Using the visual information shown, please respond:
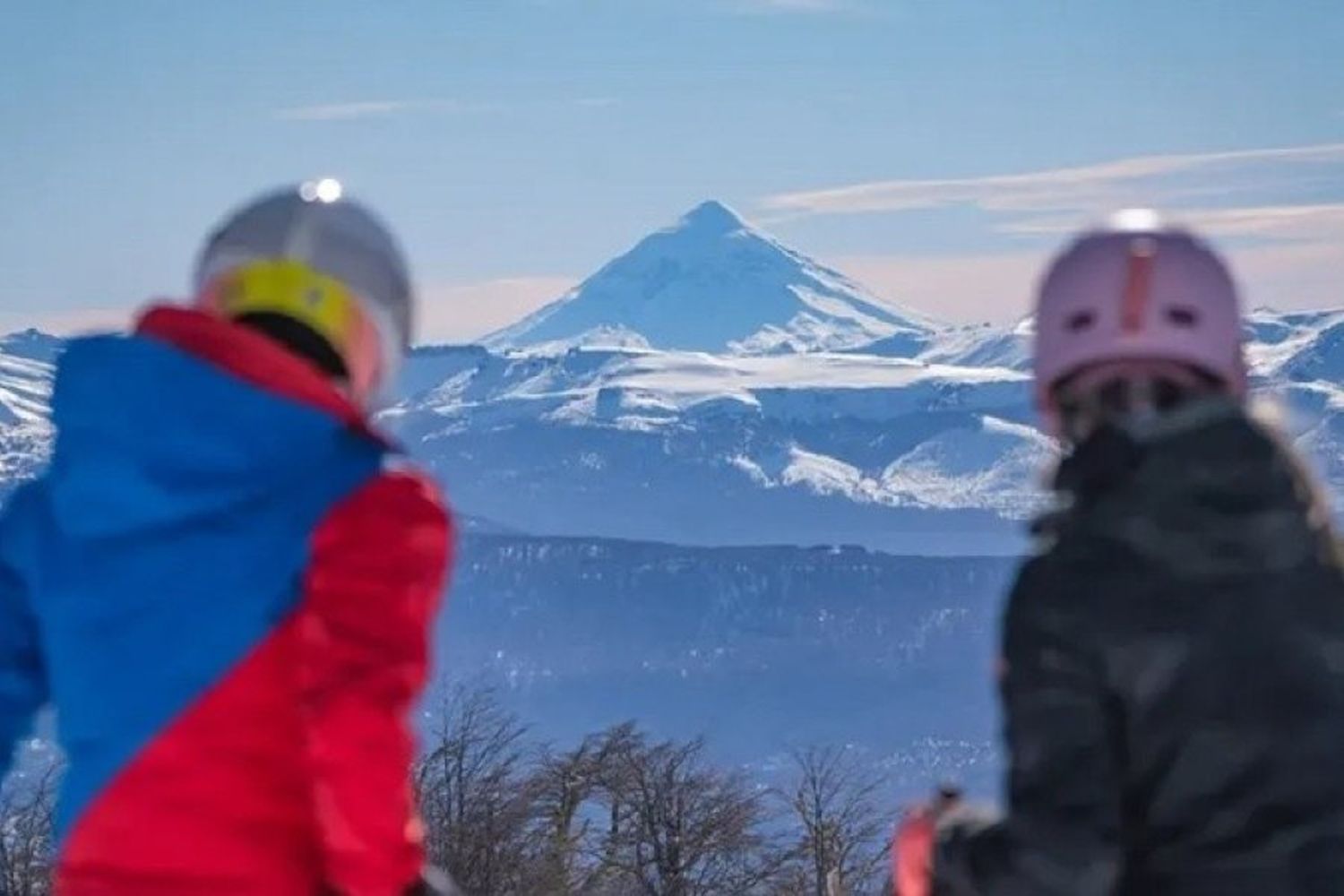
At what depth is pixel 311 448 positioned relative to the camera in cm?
446

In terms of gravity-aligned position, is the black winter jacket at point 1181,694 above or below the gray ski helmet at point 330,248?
below

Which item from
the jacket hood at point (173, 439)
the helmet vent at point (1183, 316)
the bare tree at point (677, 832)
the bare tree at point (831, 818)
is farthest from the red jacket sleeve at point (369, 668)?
the bare tree at point (677, 832)

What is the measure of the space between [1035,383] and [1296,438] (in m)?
0.47

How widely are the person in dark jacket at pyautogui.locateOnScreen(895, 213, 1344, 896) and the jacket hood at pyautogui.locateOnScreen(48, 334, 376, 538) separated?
134 centimetres

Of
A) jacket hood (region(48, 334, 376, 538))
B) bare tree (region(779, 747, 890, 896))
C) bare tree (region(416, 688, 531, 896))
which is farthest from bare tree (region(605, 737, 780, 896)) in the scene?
jacket hood (region(48, 334, 376, 538))

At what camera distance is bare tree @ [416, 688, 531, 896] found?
39.9 m

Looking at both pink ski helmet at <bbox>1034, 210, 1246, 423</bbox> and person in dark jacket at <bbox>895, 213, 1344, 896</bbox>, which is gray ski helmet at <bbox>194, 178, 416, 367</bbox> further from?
person in dark jacket at <bbox>895, 213, 1344, 896</bbox>

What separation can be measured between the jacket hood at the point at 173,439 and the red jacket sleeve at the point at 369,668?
0.17m

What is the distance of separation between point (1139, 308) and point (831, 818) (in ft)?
160

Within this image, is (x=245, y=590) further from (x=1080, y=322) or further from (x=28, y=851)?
(x=28, y=851)

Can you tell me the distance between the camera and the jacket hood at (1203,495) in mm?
3994

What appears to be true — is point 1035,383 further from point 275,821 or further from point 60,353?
point 60,353

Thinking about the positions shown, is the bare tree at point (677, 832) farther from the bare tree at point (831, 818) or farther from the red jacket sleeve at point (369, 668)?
the red jacket sleeve at point (369, 668)

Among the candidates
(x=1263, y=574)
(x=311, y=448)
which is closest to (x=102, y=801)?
(x=311, y=448)
